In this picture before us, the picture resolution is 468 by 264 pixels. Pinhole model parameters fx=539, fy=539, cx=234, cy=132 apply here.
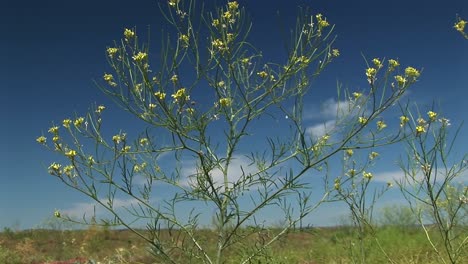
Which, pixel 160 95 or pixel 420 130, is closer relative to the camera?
→ pixel 160 95

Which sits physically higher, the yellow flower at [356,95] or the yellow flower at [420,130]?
the yellow flower at [356,95]

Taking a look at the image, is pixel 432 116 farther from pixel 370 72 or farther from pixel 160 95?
pixel 160 95

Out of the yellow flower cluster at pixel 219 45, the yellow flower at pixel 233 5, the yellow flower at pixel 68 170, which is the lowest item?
the yellow flower at pixel 68 170

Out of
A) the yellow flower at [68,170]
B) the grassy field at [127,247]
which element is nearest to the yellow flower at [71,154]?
the yellow flower at [68,170]

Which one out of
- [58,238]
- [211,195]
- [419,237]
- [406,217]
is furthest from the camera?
[58,238]

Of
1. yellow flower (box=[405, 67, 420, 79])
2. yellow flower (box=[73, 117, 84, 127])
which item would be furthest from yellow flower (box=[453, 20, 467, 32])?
yellow flower (box=[73, 117, 84, 127])

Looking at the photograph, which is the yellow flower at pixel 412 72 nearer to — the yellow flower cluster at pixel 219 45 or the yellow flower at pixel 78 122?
the yellow flower cluster at pixel 219 45

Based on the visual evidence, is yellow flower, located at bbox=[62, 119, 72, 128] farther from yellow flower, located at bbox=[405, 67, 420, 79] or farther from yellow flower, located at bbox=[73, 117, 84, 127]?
yellow flower, located at bbox=[405, 67, 420, 79]

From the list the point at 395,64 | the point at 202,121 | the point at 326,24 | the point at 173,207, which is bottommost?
the point at 173,207

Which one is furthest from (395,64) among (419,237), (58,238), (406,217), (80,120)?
(58,238)

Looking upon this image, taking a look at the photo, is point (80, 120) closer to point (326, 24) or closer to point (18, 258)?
point (326, 24)

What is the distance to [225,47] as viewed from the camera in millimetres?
4223

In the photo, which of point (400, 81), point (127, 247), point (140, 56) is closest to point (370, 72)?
point (400, 81)

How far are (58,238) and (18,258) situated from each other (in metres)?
4.60
